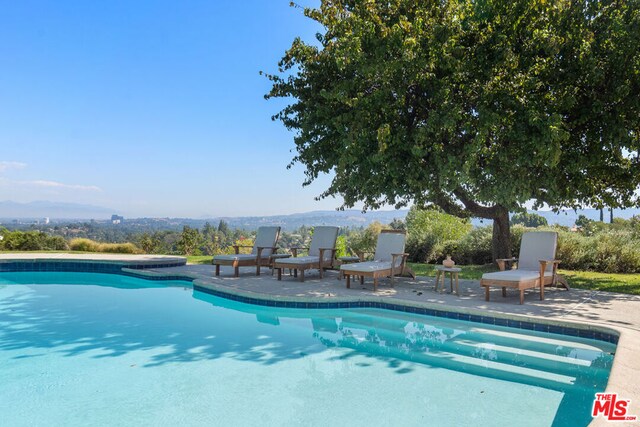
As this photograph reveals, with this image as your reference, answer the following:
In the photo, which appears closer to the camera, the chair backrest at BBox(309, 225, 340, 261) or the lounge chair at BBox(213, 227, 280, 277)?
the lounge chair at BBox(213, 227, 280, 277)

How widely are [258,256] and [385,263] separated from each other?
12.3 ft

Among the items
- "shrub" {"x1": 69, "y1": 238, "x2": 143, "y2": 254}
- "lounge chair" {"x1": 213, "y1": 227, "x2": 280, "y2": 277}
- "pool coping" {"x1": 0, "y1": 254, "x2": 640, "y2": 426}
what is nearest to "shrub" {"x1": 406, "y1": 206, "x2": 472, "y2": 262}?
"lounge chair" {"x1": 213, "y1": 227, "x2": 280, "y2": 277}

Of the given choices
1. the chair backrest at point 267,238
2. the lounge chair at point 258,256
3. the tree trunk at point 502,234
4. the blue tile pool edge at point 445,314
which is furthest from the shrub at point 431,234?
the blue tile pool edge at point 445,314

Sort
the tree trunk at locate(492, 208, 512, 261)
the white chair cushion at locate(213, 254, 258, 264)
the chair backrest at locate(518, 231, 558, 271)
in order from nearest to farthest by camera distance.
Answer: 1. the chair backrest at locate(518, 231, 558, 271)
2. the white chair cushion at locate(213, 254, 258, 264)
3. the tree trunk at locate(492, 208, 512, 261)

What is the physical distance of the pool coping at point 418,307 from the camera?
377 centimetres

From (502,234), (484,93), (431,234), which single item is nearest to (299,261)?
(484,93)

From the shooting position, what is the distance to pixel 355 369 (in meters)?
5.16

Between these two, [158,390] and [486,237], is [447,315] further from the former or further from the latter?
[486,237]

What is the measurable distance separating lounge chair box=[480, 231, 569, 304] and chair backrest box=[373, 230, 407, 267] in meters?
2.40

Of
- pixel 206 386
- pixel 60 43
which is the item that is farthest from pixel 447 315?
pixel 60 43

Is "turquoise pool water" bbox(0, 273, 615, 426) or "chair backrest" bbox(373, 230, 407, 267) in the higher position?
"chair backrest" bbox(373, 230, 407, 267)

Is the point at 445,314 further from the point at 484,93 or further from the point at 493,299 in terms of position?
the point at 484,93

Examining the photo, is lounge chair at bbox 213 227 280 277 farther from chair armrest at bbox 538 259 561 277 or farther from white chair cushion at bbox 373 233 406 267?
chair armrest at bbox 538 259 561 277

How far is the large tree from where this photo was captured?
28.4 ft
